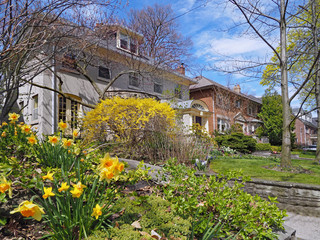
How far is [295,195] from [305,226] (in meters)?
0.62

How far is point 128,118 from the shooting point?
6.09 meters

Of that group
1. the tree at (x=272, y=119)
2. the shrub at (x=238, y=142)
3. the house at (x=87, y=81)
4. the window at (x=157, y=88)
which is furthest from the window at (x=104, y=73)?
the tree at (x=272, y=119)

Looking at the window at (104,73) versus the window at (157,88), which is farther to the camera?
the window at (157,88)

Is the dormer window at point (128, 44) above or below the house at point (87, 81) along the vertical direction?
above

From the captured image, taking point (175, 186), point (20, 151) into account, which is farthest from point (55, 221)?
point (20, 151)

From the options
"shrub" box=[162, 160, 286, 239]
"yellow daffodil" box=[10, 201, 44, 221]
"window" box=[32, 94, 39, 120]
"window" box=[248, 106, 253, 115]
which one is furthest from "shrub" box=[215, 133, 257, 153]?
"window" box=[248, 106, 253, 115]

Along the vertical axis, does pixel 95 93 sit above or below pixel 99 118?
above

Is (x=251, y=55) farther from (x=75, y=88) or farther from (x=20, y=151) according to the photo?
(x=75, y=88)

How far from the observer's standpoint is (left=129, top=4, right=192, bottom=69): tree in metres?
13.7

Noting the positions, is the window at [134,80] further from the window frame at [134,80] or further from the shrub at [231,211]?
the shrub at [231,211]

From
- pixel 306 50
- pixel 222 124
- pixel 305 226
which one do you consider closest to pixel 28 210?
pixel 305 226

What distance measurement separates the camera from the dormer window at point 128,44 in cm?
1415

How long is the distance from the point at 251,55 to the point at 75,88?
29.0 feet

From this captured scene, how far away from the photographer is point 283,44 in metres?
6.43
